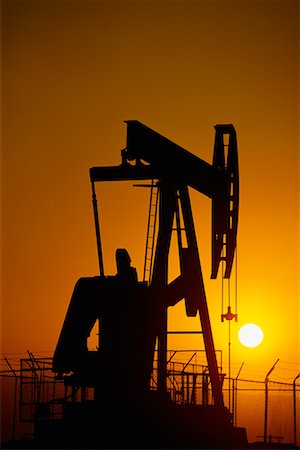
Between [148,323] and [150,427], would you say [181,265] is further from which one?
[150,427]

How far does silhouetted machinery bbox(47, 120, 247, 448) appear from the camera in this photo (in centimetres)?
1455

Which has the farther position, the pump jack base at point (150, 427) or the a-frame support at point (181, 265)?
the a-frame support at point (181, 265)

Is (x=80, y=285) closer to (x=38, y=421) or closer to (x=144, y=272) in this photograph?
(x=144, y=272)

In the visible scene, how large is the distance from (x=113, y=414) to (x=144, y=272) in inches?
97.9

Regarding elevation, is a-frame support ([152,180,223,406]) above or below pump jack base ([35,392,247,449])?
above

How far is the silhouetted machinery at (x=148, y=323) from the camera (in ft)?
47.7

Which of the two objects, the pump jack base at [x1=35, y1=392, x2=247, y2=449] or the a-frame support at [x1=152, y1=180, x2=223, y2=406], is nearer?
the pump jack base at [x1=35, y1=392, x2=247, y2=449]

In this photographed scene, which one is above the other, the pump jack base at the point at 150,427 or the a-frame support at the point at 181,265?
the a-frame support at the point at 181,265

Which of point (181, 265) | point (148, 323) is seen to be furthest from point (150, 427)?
point (181, 265)

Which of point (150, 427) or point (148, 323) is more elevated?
point (148, 323)

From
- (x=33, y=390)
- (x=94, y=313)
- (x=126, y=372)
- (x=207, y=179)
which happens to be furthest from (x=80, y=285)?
(x=33, y=390)

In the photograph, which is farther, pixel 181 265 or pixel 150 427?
pixel 181 265

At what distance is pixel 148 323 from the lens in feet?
48.9

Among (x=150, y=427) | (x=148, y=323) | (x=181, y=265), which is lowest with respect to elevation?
(x=150, y=427)
